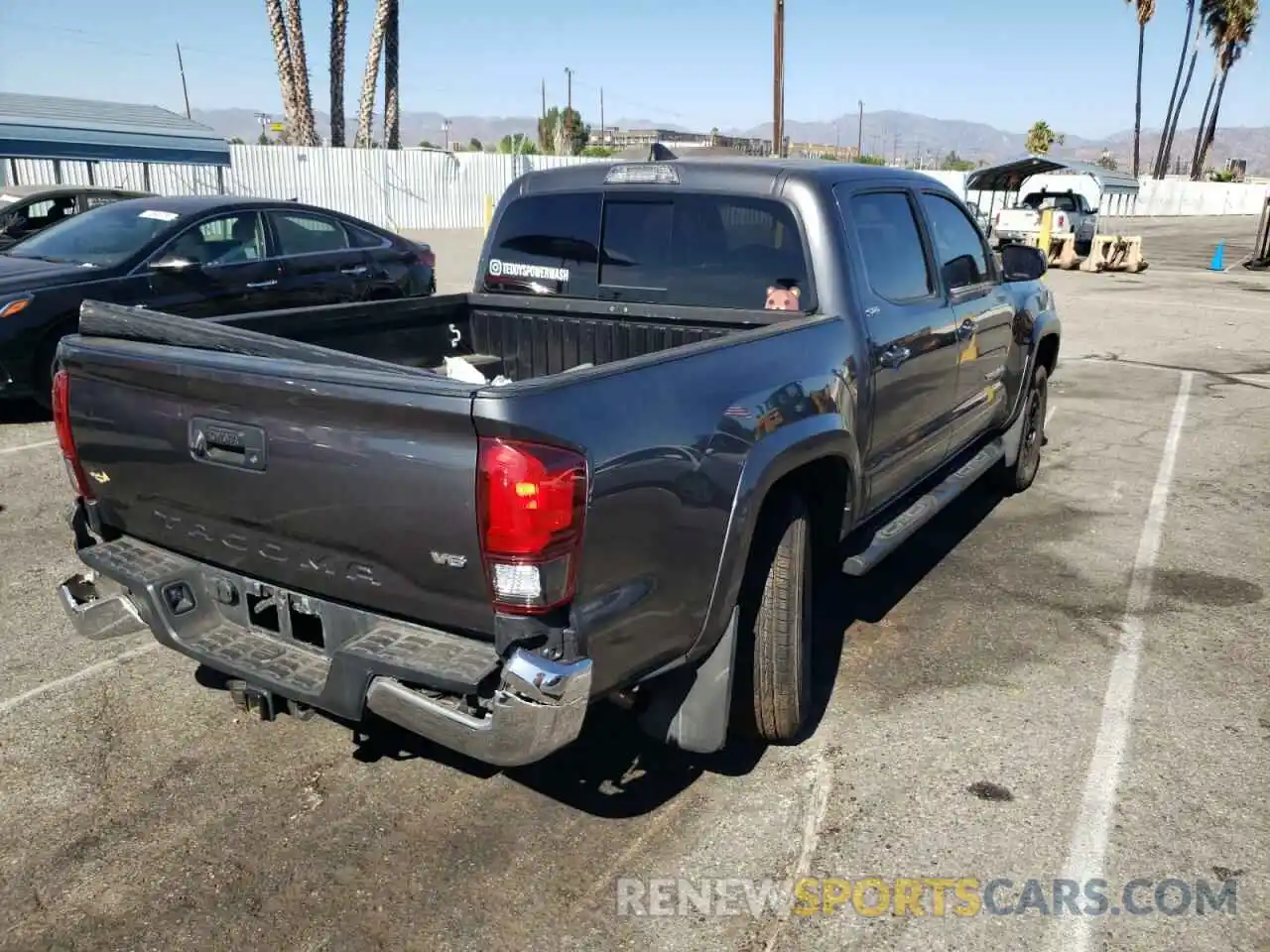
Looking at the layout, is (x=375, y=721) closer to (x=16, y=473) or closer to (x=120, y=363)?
(x=120, y=363)

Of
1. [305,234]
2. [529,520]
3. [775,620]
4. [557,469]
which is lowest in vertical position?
[775,620]

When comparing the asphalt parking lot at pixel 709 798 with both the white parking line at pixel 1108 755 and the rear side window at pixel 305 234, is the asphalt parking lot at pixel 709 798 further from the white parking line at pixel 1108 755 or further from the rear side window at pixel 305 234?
the rear side window at pixel 305 234

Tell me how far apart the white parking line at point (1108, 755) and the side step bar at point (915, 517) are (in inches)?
36.0

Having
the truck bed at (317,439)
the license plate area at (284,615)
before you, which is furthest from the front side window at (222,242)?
the license plate area at (284,615)

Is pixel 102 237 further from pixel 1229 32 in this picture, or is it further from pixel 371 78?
pixel 1229 32

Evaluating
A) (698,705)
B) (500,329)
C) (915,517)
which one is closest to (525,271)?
(500,329)

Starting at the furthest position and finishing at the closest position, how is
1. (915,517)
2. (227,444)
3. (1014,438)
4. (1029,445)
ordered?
(1029,445)
(1014,438)
(915,517)
(227,444)

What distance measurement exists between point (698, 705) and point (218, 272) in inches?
254

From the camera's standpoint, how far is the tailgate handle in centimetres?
261

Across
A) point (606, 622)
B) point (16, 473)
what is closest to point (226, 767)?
point (606, 622)

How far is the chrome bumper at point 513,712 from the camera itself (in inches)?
91.6

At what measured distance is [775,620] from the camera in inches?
126

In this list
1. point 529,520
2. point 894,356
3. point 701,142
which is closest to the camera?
point 529,520

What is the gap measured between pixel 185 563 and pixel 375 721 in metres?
0.89
